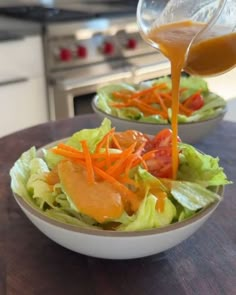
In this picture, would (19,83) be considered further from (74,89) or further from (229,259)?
(229,259)

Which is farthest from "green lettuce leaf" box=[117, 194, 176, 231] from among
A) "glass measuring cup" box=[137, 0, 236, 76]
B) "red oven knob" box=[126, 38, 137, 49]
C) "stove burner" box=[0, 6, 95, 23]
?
"red oven knob" box=[126, 38, 137, 49]

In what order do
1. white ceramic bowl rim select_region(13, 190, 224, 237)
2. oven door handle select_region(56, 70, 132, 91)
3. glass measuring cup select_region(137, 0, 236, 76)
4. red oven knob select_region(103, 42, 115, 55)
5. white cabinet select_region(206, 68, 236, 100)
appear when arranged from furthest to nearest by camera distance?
white cabinet select_region(206, 68, 236, 100) → red oven knob select_region(103, 42, 115, 55) → oven door handle select_region(56, 70, 132, 91) → glass measuring cup select_region(137, 0, 236, 76) → white ceramic bowl rim select_region(13, 190, 224, 237)

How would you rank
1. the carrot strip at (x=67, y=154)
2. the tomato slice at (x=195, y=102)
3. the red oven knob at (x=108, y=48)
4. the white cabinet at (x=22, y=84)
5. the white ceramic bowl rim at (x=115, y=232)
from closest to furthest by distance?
the white ceramic bowl rim at (x=115, y=232) < the carrot strip at (x=67, y=154) < the tomato slice at (x=195, y=102) < the white cabinet at (x=22, y=84) < the red oven knob at (x=108, y=48)

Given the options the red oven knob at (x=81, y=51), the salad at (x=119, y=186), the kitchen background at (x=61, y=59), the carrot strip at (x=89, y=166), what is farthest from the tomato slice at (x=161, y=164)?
the red oven knob at (x=81, y=51)

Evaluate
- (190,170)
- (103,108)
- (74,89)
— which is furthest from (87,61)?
(190,170)

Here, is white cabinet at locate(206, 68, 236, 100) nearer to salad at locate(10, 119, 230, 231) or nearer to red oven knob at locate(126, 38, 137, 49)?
red oven knob at locate(126, 38, 137, 49)

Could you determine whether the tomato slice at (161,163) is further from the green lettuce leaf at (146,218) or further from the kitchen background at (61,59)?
the kitchen background at (61,59)
